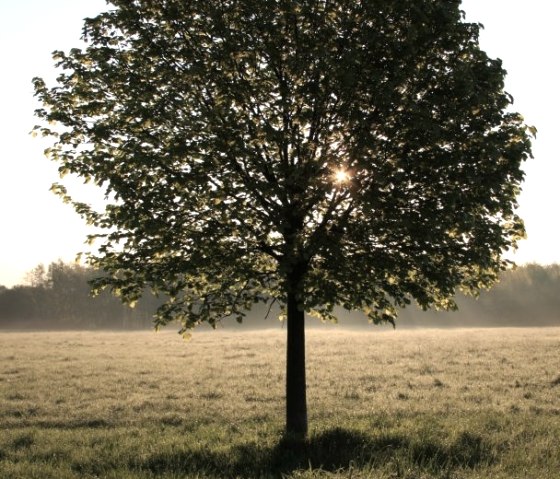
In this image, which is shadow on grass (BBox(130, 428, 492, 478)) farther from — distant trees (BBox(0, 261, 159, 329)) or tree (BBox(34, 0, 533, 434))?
distant trees (BBox(0, 261, 159, 329))

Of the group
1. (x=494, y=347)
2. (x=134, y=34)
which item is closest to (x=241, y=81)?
(x=134, y=34)

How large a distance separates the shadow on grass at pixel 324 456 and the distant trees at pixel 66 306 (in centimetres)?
10883

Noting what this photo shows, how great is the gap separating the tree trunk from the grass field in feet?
→ 1.62

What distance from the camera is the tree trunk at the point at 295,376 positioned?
13906 mm

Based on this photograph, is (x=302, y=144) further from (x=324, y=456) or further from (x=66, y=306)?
(x=66, y=306)

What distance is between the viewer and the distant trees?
119688 millimetres

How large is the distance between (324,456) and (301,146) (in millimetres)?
6958

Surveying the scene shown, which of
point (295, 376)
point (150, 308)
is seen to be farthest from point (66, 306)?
point (295, 376)

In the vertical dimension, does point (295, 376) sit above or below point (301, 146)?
below

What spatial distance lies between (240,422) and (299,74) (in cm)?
1099

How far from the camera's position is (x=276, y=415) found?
19000 millimetres

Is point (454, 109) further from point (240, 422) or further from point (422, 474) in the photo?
point (240, 422)

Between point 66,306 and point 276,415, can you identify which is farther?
point 66,306

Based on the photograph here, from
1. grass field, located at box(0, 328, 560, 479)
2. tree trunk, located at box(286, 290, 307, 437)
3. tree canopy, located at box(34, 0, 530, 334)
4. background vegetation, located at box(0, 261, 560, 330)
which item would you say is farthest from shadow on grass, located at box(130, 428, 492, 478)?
background vegetation, located at box(0, 261, 560, 330)
